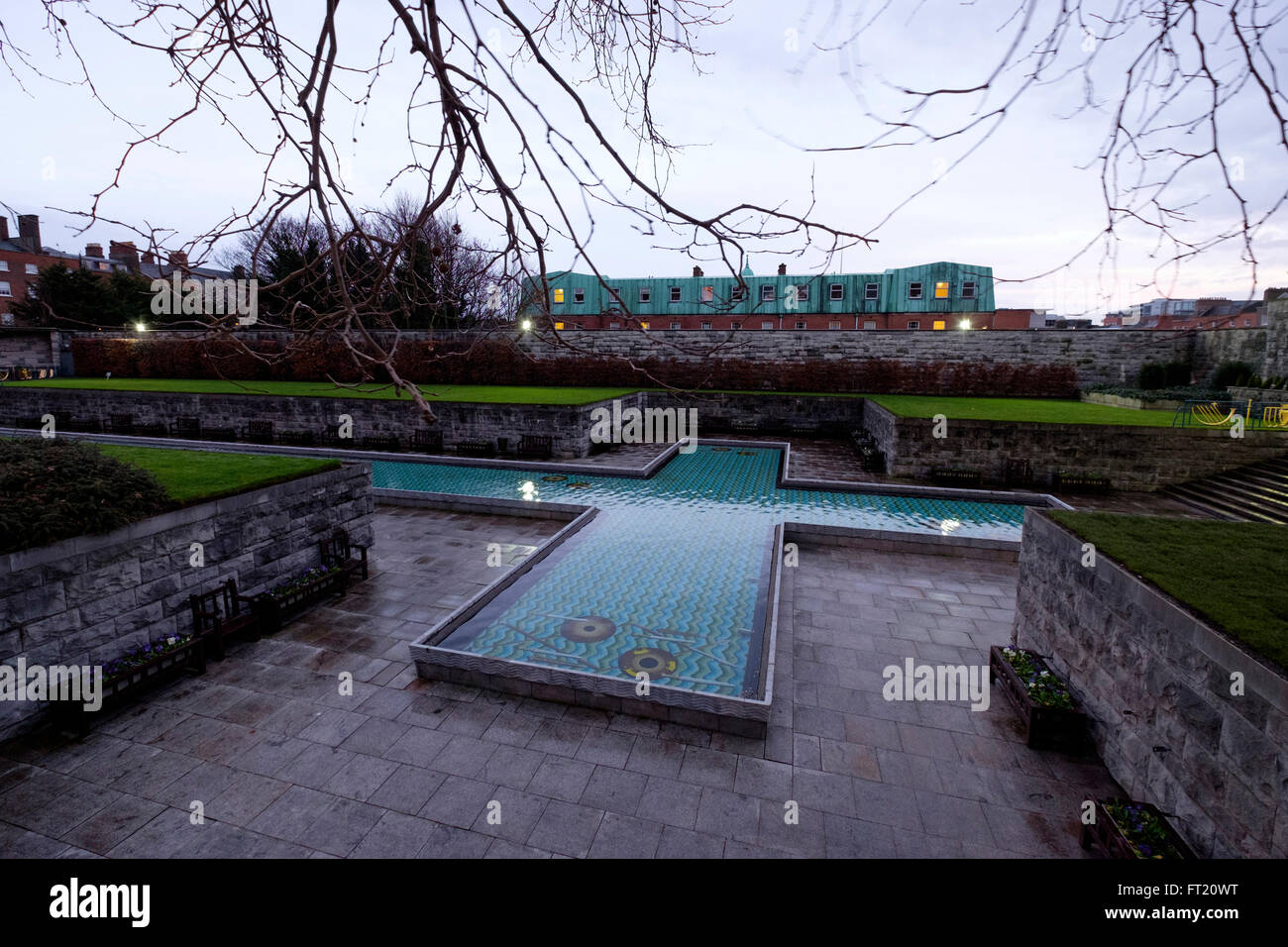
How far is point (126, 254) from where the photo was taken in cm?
249

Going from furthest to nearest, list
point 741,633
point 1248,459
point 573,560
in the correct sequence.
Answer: point 1248,459 < point 573,560 < point 741,633

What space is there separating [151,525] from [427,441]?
15052mm

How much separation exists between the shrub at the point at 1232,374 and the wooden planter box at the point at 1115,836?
27019 mm

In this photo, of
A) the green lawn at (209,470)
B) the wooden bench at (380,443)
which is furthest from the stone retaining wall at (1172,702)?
the wooden bench at (380,443)

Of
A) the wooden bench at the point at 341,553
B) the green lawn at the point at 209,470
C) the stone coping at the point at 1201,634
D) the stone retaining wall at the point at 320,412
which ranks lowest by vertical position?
the wooden bench at the point at 341,553

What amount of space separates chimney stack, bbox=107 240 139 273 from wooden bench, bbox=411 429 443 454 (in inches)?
770

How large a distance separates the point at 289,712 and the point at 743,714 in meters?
4.74

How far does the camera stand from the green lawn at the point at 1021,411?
17859 millimetres

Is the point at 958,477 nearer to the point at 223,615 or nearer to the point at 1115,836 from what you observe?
the point at 1115,836

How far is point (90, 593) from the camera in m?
6.20

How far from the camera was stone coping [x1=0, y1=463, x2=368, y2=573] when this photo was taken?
5.69 metres

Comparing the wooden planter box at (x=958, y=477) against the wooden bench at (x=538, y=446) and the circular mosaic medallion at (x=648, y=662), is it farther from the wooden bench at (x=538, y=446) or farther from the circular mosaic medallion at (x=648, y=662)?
the circular mosaic medallion at (x=648, y=662)
